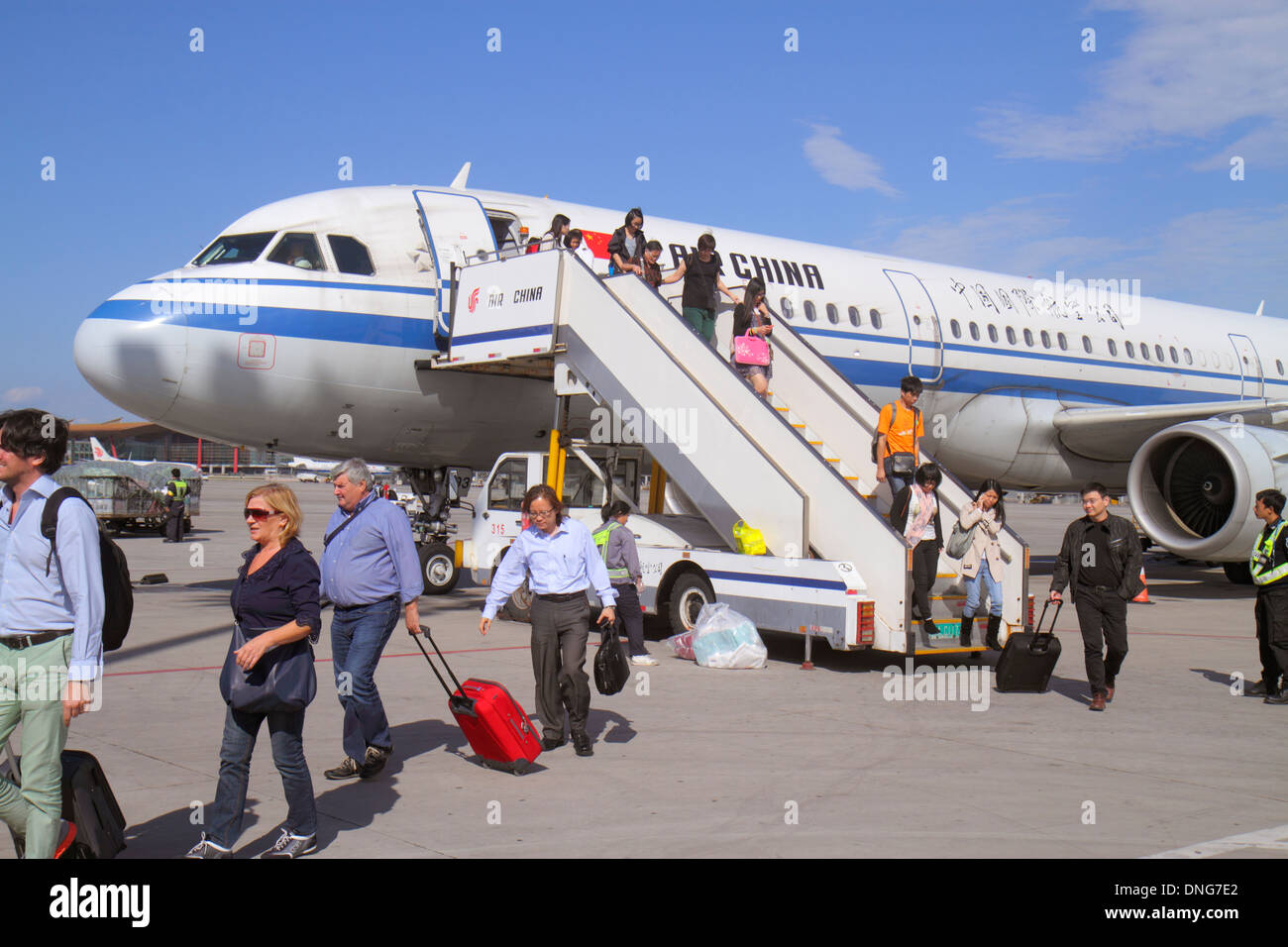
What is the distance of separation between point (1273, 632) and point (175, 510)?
76.4 feet

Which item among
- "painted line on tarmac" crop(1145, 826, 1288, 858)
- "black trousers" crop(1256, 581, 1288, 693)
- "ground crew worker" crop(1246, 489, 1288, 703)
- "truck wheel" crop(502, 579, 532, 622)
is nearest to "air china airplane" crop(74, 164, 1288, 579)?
"truck wheel" crop(502, 579, 532, 622)

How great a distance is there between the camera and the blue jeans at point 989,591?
→ 1020cm

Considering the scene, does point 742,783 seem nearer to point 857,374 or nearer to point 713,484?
point 713,484

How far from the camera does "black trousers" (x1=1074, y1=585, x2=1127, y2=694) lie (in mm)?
8344

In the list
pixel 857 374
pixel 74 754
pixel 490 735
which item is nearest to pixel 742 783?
pixel 490 735

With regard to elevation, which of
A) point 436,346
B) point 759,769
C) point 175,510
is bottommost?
point 759,769

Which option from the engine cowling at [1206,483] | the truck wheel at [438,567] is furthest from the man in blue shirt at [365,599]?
the engine cowling at [1206,483]

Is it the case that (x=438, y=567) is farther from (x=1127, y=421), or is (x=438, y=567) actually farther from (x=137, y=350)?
(x=1127, y=421)

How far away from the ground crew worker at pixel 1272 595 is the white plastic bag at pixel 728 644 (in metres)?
4.03

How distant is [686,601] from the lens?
11070 millimetres

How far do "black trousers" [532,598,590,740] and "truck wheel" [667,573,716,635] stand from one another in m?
4.07

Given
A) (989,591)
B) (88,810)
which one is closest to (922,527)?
(989,591)

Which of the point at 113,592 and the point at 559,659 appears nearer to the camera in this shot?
the point at 113,592

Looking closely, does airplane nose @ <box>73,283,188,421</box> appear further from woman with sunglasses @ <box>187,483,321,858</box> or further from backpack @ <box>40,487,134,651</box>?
backpack @ <box>40,487,134,651</box>
